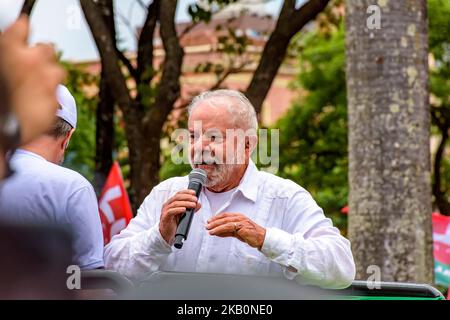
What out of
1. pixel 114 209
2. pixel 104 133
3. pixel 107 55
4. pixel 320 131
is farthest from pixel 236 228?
pixel 320 131

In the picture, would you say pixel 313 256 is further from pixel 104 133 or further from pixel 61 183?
pixel 104 133

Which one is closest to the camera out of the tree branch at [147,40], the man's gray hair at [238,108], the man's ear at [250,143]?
the man's gray hair at [238,108]

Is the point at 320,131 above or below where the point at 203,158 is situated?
above

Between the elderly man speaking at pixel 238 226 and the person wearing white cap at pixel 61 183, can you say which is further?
the elderly man speaking at pixel 238 226

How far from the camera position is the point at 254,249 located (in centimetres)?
335

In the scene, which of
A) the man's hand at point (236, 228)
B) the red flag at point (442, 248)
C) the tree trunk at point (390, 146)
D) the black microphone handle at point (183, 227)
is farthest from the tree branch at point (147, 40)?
the black microphone handle at point (183, 227)

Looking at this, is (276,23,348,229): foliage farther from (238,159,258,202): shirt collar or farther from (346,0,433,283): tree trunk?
(238,159,258,202): shirt collar

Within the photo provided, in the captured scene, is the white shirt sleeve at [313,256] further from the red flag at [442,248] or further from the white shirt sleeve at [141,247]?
the red flag at [442,248]

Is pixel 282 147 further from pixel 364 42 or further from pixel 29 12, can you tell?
pixel 364 42

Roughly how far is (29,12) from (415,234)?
341 cm

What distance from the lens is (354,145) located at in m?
6.37

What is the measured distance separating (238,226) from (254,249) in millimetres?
430

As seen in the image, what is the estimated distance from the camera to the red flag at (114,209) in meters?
8.25
